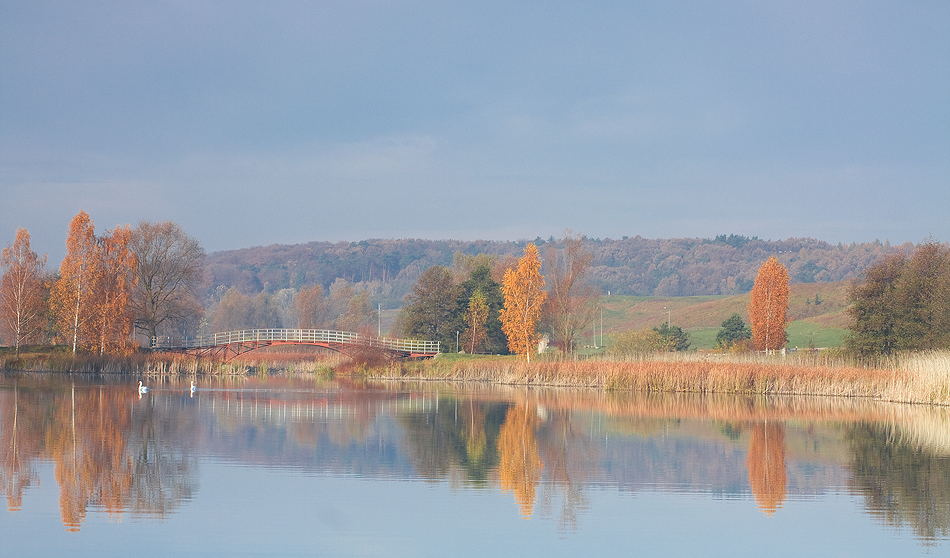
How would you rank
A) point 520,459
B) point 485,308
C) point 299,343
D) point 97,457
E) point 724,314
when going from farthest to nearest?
1. point 724,314
2. point 485,308
3. point 299,343
4. point 520,459
5. point 97,457

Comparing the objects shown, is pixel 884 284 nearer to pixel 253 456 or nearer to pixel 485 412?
pixel 485 412

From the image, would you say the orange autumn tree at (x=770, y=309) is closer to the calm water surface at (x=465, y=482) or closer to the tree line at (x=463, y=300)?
the tree line at (x=463, y=300)

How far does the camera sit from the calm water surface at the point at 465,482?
1286 centimetres

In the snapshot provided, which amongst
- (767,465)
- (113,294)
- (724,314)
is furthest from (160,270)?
(724,314)

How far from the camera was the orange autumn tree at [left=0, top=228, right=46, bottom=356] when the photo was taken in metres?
57.1

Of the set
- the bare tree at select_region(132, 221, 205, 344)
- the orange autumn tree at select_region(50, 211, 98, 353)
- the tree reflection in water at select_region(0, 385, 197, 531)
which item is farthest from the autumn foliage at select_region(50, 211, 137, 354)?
the tree reflection in water at select_region(0, 385, 197, 531)

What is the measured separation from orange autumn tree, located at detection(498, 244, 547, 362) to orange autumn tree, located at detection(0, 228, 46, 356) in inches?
1183

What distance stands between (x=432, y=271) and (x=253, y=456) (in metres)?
52.0

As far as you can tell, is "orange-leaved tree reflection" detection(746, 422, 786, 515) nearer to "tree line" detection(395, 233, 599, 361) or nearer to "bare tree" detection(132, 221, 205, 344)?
"tree line" detection(395, 233, 599, 361)

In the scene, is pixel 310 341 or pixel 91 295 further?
pixel 310 341

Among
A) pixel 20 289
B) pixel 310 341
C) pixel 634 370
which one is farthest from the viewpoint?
pixel 310 341

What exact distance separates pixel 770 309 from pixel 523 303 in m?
17.9

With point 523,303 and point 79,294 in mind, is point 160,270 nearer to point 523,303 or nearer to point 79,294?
point 79,294

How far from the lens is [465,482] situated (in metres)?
17.7
